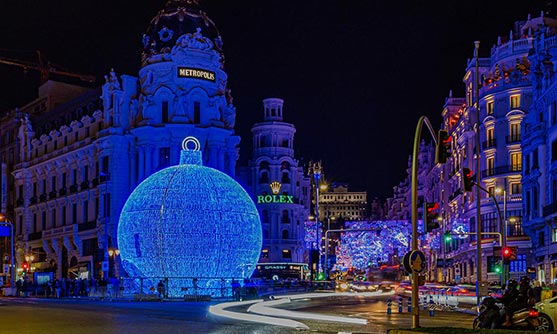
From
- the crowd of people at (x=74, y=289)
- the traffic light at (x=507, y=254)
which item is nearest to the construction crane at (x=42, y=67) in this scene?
the crowd of people at (x=74, y=289)

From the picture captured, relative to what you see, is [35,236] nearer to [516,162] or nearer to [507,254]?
[516,162]

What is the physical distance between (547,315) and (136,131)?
52.2 m

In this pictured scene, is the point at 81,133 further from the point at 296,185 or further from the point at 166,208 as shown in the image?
the point at 166,208

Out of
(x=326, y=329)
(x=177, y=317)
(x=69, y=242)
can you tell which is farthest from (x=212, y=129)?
(x=326, y=329)

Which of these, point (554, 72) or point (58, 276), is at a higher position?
point (554, 72)

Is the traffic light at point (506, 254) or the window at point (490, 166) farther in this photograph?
the window at point (490, 166)

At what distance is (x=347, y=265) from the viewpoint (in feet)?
377

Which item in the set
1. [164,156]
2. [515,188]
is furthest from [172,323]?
[515,188]

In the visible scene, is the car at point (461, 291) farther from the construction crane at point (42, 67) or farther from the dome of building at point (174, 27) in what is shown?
the construction crane at point (42, 67)

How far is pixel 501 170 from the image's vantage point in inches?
2586

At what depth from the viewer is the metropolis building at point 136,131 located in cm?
6725

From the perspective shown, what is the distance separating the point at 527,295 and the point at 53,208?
67215 millimetres

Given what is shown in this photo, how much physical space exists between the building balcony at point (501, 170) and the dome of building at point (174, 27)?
80.5ft

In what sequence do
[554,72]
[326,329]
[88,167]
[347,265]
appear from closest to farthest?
[326,329] → [554,72] → [88,167] → [347,265]
